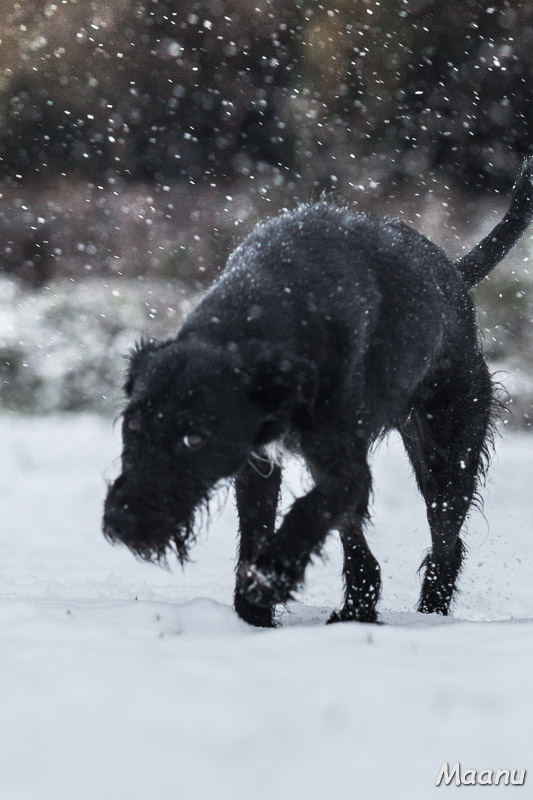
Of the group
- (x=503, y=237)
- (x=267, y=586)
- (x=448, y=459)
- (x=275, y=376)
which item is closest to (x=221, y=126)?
(x=503, y=237)

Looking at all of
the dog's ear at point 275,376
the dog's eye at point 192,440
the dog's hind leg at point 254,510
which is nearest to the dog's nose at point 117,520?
the dog's eye at point 192,440

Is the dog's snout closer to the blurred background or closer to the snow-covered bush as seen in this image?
the snow-covered bush

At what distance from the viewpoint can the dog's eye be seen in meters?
2.93

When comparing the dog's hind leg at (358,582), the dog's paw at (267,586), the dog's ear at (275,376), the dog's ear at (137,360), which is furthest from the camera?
the dog's hind leg at (358,582)

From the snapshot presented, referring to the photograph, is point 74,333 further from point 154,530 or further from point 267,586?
point 267,586

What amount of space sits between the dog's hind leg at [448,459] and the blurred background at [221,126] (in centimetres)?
798

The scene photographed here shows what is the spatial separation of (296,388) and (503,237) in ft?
A: 7.18

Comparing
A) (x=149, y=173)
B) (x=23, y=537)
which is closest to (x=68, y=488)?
(x=23, y=537)

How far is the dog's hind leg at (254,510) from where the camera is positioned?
3660mm

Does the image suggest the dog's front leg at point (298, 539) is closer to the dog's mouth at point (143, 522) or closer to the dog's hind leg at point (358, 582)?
the dog's mouth at point (143, 522)

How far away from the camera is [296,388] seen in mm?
2947

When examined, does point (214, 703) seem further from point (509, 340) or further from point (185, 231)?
point (185, 231)

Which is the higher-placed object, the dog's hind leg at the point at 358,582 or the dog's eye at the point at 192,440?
the dog's eye at the point at 192,440

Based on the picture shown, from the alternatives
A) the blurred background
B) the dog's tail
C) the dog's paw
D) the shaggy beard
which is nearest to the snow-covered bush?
the blurred background
